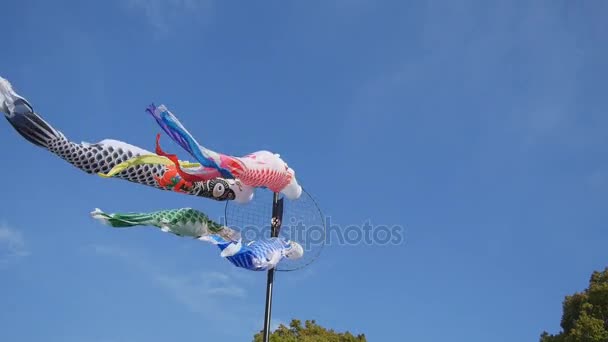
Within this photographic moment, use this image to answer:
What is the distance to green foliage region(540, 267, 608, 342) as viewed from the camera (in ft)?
47.9

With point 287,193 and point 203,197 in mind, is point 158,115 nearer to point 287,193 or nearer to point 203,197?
point 203,197

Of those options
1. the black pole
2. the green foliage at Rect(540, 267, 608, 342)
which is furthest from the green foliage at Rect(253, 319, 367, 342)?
the black pole

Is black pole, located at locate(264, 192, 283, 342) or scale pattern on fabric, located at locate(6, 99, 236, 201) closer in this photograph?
scale pattern on fabric, located at locate(6, 99, 236, 201)

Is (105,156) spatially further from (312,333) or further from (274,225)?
(312,333)

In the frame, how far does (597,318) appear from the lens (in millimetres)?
14992

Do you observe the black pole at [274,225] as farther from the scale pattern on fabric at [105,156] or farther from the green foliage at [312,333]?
the green foliage at [312,333]

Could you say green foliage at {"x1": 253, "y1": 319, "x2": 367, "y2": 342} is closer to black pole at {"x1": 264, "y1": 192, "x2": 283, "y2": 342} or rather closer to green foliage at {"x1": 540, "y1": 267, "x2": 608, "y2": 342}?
green foliage at {"x1": 540, "y1": 267, "x2": 608, "y2": 342}

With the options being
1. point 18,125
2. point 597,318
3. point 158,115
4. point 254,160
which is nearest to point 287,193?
point 254,160

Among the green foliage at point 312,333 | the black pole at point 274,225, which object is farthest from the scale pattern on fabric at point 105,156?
the green foliage at point 312,333

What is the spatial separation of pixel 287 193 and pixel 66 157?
3.28 meters

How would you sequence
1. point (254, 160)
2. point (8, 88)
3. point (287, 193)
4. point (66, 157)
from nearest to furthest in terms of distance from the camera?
point (8, 88) → point (66, 157) → point (254, 160) → point (287, 193)

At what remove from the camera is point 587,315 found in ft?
49.5

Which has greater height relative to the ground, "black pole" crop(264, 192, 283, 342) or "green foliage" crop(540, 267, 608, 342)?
"green foliage" crop(540, 267, 608, 342)

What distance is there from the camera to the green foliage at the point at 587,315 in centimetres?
1461
